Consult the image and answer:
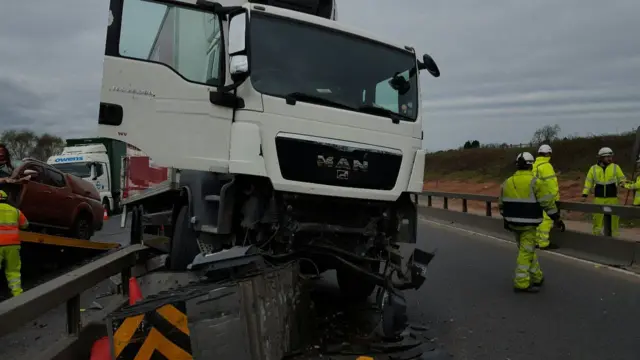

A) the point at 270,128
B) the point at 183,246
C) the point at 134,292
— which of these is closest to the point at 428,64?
the point at 270,128

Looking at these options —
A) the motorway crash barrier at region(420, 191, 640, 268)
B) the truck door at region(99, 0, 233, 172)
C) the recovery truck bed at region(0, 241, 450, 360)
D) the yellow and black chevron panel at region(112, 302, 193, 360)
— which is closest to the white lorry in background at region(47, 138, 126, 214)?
the motorway crash barrier at region(420, 191, 640, 268)

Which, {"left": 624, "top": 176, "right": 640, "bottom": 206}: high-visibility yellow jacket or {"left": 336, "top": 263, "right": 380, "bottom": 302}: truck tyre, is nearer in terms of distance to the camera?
{"left": 336, "top": 263, "right": 380, "bottom": 302}: truck tyre

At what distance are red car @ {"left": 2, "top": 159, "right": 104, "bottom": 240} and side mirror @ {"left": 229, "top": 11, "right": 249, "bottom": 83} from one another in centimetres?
586

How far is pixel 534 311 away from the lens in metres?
6.39

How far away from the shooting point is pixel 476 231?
15.4 metres

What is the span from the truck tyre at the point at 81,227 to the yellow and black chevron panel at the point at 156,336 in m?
8.84

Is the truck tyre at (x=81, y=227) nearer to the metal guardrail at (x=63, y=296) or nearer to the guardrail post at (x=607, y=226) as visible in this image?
the metal guardrail at (x=63, y=296)

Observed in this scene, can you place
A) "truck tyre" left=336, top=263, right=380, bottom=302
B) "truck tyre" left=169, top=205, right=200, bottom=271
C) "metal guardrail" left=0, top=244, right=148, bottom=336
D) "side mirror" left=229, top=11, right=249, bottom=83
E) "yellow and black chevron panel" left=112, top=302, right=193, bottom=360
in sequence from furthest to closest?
"truck tyre" left=336, top=263, right=380, bottom=302, "truck tyre" left=169, top=205, right=200, bottom=271, "side mirror" left=229, top=11, right=249, bottom=83, "yellow and black chevron panel" left=112, top=302, right=193, bottom=360, "metal guardrail" left=0, top=244, right=148, bottom=336

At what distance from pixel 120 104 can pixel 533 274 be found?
5.60 metres

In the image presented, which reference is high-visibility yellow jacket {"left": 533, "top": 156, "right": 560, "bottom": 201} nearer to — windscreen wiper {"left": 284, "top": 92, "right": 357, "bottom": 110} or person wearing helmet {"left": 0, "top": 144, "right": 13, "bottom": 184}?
windscreen wiper {"left": 284, "top": 92, "right": 357, "bottom": 110}

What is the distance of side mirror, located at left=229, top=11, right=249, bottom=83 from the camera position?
16.2 ft

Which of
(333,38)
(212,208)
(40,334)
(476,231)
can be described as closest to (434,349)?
(212,208)

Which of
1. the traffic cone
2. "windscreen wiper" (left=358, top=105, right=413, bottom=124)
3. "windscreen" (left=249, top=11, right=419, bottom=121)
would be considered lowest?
the traffic cone

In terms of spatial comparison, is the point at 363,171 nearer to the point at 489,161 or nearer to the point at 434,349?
the point at 434,349
